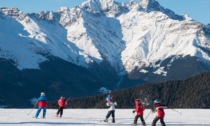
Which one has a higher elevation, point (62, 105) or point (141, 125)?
point (62, 105)

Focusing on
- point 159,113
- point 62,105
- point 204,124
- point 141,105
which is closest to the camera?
point 159,113

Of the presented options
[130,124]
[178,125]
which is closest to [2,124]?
[130,124]

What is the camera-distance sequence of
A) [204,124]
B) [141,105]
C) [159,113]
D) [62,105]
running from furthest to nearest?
1. [62,105]
2. [204,124]
3. [141,105]
4. [159,113]

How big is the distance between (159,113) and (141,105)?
3.62m

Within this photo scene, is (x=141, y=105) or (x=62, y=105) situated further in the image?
(x=62, y=105)

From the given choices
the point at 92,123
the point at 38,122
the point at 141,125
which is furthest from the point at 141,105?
the point at 38,122

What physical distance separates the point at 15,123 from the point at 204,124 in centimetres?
1612

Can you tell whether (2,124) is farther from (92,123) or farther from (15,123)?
(92,123)

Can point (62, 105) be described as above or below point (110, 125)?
above

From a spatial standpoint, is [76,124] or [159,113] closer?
[159,113]

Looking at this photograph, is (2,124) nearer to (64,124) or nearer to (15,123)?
(15,123)

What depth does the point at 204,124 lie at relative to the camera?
47188mm

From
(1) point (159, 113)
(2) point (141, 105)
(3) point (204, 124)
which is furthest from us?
(3) point (204, 124)

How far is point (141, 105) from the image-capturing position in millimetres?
43750
